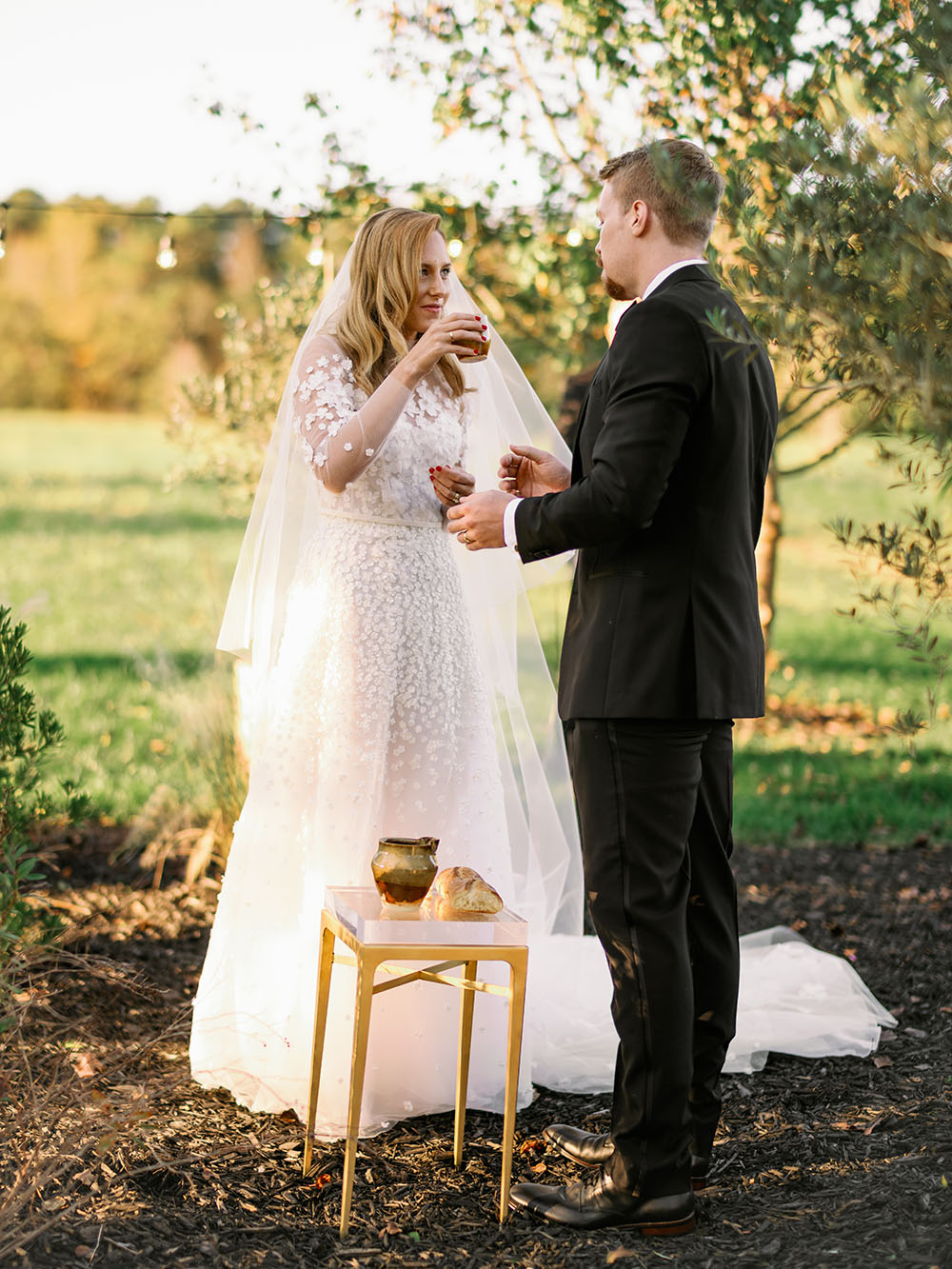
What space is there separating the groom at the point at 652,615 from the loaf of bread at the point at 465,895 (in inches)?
9.5

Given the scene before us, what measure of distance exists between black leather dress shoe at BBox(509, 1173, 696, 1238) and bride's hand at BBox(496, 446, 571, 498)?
168 centimetres

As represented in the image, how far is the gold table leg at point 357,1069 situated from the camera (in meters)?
2.83

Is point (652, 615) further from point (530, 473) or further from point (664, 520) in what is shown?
Result: point (530, 473)

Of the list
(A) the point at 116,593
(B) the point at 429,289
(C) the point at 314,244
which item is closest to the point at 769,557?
(C) the point at 314,244

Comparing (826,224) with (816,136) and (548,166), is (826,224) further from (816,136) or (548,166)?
(548,166)

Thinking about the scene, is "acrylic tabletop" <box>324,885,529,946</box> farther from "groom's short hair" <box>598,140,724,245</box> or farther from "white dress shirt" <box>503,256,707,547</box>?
"groom's short hair" <box>598,140,724,245</box>

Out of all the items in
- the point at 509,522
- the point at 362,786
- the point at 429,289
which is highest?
the point at 429,289

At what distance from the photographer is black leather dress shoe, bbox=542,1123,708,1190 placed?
3148 millimetres

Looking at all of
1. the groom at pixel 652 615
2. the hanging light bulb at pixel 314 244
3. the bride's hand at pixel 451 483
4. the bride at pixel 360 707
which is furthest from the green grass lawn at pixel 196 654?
the hanging light bulb at pixel 314 244

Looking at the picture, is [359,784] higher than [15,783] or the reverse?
higher

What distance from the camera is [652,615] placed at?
285 centimetres

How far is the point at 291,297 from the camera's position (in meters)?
7.76

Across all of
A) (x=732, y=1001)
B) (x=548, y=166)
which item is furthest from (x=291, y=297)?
(x=732, y=1001)

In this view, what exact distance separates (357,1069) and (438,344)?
177 centimetres
